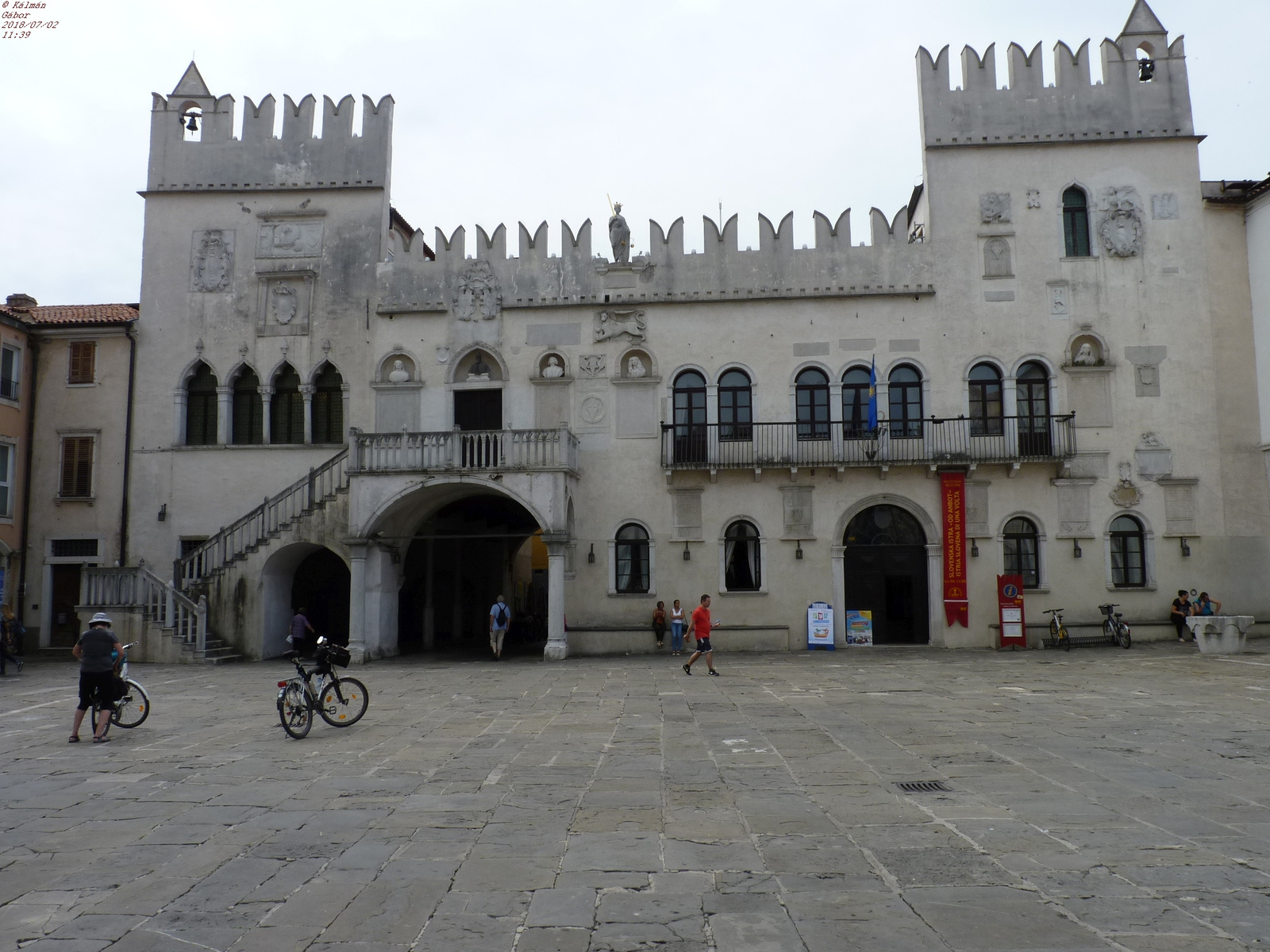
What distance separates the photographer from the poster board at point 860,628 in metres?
24.4

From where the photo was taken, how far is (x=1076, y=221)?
83.5ft

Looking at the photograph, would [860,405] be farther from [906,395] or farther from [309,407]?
[309,407]

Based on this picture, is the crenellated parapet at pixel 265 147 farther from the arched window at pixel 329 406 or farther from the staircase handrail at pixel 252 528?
the staircase handrail at pixel 252 528

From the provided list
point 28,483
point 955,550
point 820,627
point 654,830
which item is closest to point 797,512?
point 820,627

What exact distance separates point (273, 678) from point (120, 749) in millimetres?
8637

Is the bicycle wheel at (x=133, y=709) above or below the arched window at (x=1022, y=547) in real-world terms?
below

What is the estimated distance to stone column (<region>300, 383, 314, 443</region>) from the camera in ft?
84.9

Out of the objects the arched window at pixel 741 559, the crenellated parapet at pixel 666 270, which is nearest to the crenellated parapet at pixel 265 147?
the crenellated parapet at pixel 666 270

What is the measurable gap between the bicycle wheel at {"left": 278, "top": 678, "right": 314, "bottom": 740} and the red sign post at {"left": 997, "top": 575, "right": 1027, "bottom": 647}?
57.5 feet

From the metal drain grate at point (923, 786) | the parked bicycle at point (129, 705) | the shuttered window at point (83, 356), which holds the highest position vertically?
the shuttered window at point (83, 356)

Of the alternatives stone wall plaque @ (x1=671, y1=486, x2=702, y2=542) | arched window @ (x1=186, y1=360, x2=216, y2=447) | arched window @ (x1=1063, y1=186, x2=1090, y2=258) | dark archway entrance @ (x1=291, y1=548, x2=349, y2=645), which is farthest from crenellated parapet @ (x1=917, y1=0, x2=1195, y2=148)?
arched window @ (x1=186, y1=360, x2=216, y2=447)

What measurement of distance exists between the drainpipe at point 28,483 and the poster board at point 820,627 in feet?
68.1

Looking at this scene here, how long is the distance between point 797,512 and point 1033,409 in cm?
672

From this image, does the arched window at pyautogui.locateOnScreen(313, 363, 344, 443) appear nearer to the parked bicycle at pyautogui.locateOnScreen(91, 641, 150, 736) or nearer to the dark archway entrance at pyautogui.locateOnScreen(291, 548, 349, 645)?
the dark archway entrance at pyautogui.locateOnScreen(291, 548, 349, 645)
